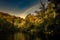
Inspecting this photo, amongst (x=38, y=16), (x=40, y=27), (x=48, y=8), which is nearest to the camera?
(x=48, y=8)

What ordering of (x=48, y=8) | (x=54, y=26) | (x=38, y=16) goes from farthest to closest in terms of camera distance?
(x=38, y=16) < (x=48, y=8) < (x=54, y=26)

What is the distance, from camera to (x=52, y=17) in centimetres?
1470

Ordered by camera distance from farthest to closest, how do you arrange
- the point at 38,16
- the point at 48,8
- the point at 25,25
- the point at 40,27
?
the point at 25,25
the point at 38,16
the point at 40,27
the point at 48,8

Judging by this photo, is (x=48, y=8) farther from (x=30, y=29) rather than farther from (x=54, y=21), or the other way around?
(x=30, y=29)

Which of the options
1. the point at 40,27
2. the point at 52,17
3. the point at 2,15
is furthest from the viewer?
the point at 2,15

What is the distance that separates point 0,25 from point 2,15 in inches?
85.8

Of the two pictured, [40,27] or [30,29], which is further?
[30,29]

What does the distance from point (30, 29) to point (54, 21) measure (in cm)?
624

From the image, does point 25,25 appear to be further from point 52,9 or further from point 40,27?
point 52,9

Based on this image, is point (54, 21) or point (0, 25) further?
point (0, 25)

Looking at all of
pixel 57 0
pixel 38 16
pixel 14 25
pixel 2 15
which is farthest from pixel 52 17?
pixel 2 15

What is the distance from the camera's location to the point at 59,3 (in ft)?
45.6

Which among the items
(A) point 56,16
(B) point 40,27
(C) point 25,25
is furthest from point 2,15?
(A) point 56,16

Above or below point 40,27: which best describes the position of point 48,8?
above
